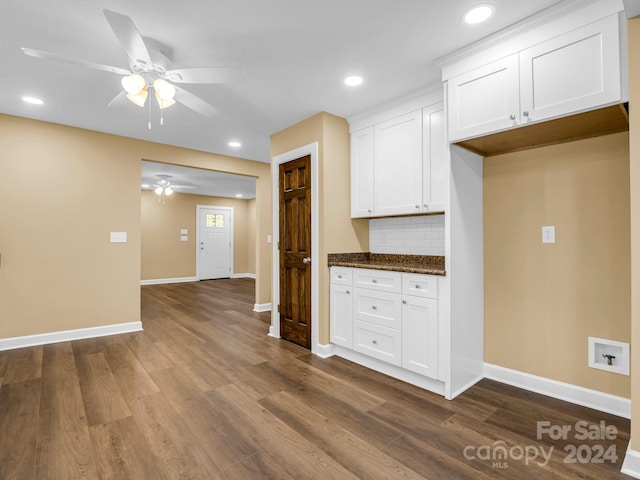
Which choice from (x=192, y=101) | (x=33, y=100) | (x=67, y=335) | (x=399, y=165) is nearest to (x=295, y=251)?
(x=399, y=165)

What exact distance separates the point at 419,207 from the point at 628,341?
1726 mm

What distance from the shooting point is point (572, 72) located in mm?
1834

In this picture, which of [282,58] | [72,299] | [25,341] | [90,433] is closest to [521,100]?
[282,58]

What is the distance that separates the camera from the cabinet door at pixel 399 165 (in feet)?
9.70

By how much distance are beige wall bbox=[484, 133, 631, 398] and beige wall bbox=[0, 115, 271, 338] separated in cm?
438

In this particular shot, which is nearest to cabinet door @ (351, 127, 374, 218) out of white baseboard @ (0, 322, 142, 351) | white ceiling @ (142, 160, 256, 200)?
white ceiling @ (142, 160, 256, 200)

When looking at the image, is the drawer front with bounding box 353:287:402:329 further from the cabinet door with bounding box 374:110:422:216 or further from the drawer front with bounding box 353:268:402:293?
the cabinet door with bounding box 374:110:422:216

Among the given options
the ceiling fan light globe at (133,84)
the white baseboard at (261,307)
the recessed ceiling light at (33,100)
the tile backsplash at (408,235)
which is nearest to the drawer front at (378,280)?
the tile backsplash at (408,235)

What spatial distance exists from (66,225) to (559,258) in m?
Answer: 5.19

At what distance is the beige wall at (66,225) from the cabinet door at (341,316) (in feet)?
9.24

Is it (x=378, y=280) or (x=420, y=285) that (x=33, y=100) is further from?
(x=420, y=285)

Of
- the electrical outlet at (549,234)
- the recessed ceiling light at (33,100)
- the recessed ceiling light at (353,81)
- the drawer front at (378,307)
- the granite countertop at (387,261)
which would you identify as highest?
the recessed ceiling light at (33,100)

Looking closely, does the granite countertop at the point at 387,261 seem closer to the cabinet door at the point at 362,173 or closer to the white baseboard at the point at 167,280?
the cabinet door at the point at 362,173

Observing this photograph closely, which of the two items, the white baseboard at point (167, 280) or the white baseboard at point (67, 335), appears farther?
the white baseboard at point (167, 280)
